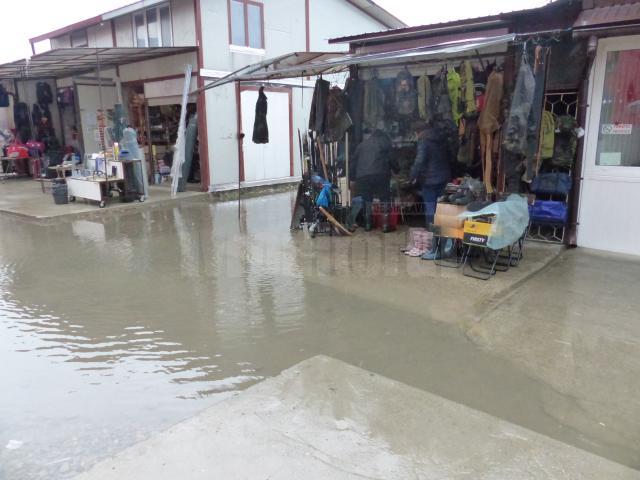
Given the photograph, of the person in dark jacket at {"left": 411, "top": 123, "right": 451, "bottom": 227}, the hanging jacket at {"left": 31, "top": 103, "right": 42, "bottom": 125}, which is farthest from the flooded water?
the hanging jacket at {"left": 31, "top": 103, "right": 42, "bottom": 125}

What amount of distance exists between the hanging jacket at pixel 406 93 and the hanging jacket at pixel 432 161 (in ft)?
2.89

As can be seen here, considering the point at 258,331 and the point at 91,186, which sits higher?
the point at 91,186

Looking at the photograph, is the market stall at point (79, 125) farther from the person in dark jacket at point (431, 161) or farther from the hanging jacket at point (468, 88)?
the hanging jacket at point (468, 88)

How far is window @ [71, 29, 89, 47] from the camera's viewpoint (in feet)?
46.6

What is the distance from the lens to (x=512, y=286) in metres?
5.18

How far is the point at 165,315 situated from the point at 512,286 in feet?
11.3

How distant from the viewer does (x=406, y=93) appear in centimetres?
746

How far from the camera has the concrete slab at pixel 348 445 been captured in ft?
7.93

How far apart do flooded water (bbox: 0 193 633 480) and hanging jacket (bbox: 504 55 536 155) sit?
6.21ft

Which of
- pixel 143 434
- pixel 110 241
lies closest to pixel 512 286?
pixel 143 434

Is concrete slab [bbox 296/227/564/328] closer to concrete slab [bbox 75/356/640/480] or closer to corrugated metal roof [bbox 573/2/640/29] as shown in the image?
concrete slab [bbox 75/356/640/480]

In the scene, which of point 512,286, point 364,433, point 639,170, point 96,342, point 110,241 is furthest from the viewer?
point 110,241

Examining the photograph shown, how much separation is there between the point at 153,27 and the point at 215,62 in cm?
200

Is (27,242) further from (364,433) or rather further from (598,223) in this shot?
(598,223)
